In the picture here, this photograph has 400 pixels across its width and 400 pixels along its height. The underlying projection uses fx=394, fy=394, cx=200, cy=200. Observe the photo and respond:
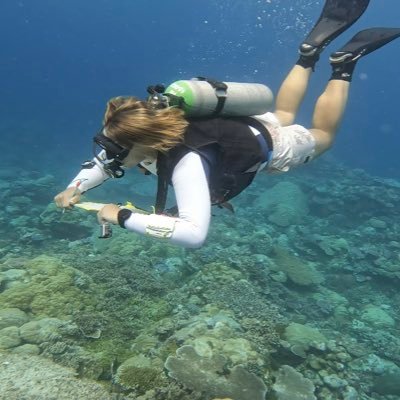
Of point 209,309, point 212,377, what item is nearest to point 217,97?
point 212,377

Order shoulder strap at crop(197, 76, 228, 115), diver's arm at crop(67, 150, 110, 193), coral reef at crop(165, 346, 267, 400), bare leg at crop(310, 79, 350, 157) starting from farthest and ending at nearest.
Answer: bare leg at crop(310, 79, 350, 157) < coral reef at crop(165, 346, 267, 400) < diver's arm at crop(67, 150, 110, 193) < shoulder strap at crop(197, 76, 228, 115)

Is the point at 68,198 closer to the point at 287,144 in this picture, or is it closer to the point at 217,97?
the point at 217,97

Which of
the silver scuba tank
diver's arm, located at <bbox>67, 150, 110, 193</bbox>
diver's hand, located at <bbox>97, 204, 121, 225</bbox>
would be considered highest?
the silver scuba tank

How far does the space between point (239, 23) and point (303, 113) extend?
7166 cm

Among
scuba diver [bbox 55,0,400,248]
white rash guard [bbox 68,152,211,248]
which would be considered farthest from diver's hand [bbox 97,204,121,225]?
white rash guard [bbox 68,152,211,248]

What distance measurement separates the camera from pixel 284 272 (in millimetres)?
10820

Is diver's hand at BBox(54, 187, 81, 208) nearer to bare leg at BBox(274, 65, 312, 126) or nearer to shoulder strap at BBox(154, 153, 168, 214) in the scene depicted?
shoulder strap at BBox(154, 153, 168, 214)

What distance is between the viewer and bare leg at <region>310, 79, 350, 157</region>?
5328 mm

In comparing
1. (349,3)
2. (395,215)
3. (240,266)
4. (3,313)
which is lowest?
(395,215)

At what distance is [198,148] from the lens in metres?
3.50

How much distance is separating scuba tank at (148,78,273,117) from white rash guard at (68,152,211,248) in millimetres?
570

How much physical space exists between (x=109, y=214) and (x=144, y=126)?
83 centimetres

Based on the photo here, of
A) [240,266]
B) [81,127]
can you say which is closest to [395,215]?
[240,266]

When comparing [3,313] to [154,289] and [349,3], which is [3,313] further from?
[349,3]
